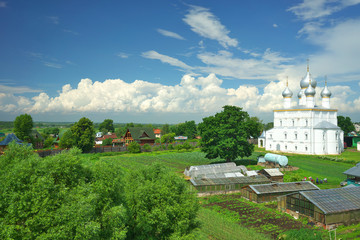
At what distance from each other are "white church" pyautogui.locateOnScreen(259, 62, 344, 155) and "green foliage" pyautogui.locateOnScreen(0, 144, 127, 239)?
6121 centimetres

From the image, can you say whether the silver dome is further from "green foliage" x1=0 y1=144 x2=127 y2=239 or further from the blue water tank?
"green foliage" x1=0 y1=144 x2=127 y2=239

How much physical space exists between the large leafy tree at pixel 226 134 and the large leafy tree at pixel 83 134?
1172 inches

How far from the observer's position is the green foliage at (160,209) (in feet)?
49.9

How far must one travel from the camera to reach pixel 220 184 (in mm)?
32031

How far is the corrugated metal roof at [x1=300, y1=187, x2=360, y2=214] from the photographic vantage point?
70.5ft

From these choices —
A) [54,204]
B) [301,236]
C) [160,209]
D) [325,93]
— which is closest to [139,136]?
[325,93]

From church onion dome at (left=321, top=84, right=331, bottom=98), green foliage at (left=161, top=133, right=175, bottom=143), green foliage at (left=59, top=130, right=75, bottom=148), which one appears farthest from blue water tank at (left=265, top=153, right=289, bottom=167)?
green foliage at (left=161, top=133, right=175, bottom=143)

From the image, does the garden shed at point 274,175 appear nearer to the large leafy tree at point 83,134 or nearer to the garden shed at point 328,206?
the garden shed at point 328,206

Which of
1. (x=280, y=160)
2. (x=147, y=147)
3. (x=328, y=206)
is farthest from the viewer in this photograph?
(x=147, y=147)

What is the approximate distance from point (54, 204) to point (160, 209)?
250 inches

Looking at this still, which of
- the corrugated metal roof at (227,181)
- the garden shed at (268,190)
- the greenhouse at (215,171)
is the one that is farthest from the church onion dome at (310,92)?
the garden shed at (268,190)

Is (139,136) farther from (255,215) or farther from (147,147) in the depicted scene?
(255,215)

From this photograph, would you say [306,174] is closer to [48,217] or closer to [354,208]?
[354,208]

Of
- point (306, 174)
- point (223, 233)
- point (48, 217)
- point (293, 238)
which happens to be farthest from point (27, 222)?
point (306, 174)
